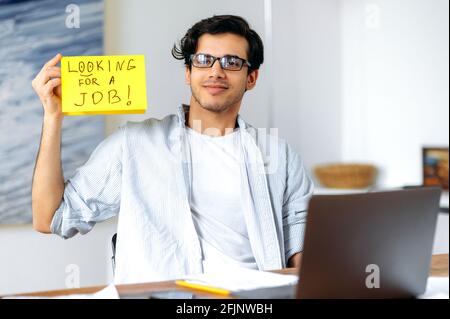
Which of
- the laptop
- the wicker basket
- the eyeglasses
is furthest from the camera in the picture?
the wicker basket

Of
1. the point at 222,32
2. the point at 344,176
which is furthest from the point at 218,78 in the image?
the point at 344,176

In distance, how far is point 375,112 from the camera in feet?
11.1

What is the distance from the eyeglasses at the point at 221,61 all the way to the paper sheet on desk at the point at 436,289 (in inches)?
31.7

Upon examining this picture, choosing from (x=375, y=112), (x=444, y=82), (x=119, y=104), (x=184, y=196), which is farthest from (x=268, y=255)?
(x=375, y=112)

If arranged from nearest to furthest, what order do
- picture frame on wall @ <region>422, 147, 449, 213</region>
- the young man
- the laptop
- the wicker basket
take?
the laptop, the young man, picture frame on wall @ <region>422, 147, 449, 213</region>, the wicker basket

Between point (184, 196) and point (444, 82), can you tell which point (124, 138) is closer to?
point (184, 196)

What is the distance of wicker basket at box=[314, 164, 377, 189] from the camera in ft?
10.2

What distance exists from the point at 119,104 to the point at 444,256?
2.61 feet

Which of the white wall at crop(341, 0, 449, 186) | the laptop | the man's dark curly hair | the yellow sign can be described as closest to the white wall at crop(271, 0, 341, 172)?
the white wall at crop(341, 0, 449, 186)

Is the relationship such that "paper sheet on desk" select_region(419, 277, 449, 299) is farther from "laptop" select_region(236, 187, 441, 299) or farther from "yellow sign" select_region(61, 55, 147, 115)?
"yellow sign" select_region(61, 55, 147, 115)

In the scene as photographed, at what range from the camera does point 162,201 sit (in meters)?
1.73

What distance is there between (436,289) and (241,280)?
33cm

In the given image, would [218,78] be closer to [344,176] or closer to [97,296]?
[97,296]

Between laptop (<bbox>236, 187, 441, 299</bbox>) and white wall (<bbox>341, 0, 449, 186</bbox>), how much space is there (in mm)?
1980
